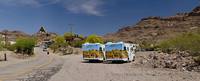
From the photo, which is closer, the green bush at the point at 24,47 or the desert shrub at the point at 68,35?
the green bush at the point at 24,47

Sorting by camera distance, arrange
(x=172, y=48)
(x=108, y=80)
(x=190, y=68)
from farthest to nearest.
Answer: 1. (x=172, y=48)
2. (x=190, y=68)
3. (x=108, y=80)

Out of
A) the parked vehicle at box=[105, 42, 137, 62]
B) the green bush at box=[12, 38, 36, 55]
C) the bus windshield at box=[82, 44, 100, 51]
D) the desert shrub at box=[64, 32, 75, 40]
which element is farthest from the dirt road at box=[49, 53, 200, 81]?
the desert shrub at box=[64, 32, 75, 40]

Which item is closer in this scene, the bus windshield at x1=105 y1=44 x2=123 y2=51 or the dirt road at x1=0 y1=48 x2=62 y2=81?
the dirt road at x1=0 y1=48 x2=62 y2=81

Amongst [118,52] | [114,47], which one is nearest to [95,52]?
[114,47]

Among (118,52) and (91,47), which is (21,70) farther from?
(91,47)

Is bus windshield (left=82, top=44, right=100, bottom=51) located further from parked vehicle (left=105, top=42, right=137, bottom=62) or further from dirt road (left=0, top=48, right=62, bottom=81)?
dirt road (left=0, top=48, right=62, bottom=81)

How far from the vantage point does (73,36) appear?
167 metres


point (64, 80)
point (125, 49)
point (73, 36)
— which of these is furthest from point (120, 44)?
point (73, 36)

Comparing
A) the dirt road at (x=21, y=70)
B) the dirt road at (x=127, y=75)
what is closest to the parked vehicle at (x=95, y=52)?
the dirt road at (x=21, y=70)

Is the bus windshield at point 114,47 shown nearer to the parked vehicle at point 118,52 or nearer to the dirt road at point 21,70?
the parked vehicle at point 118,52

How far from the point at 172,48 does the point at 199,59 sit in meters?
32.9

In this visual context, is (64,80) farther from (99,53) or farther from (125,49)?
(99,53)

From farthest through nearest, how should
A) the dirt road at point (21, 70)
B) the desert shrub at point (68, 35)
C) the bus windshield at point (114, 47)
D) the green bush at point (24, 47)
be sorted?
the desert shrub at point (68, 35) < the green bush at point (24, 47) < the bus windshield at point (114, 47) < the dirt road at point (21, 70)

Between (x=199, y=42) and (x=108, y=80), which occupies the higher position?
(x=199, y=42)
